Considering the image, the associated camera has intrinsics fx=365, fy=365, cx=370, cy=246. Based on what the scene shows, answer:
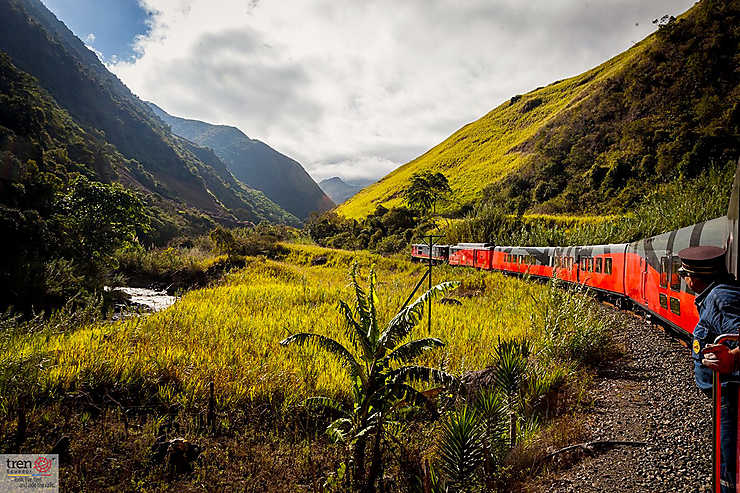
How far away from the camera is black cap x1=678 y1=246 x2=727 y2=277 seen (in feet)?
8.57

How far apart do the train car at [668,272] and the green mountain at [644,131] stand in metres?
29.5

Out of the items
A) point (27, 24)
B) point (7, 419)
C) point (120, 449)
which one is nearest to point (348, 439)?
point (120, 449)

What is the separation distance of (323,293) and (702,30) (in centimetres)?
7009

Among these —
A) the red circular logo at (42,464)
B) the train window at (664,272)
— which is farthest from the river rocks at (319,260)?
the red circular logo at (42,464)

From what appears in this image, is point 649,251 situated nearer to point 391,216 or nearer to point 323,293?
point 323,293

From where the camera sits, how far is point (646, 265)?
30.6ft

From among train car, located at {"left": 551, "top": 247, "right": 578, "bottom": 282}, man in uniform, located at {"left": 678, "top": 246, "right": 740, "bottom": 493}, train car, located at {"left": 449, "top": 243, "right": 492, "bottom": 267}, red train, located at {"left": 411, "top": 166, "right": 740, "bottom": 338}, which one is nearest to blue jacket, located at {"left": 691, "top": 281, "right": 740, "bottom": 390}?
man in uniform, located at {"left": 678, "top": 246, "right": 740, "bottom": 493}

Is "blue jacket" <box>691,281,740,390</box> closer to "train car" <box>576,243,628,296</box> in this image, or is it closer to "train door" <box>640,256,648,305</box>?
"train door" <box>640,256,648,305</box>

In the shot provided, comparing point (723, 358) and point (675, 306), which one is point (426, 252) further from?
point (723, 358)

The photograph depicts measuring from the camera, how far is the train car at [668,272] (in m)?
6.25

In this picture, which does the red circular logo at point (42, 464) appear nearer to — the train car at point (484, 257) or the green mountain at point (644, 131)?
the train car at point (484, 257)

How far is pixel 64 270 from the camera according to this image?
11188 mm

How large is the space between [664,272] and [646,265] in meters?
1.46

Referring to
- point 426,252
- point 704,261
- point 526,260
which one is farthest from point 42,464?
point 426,252
